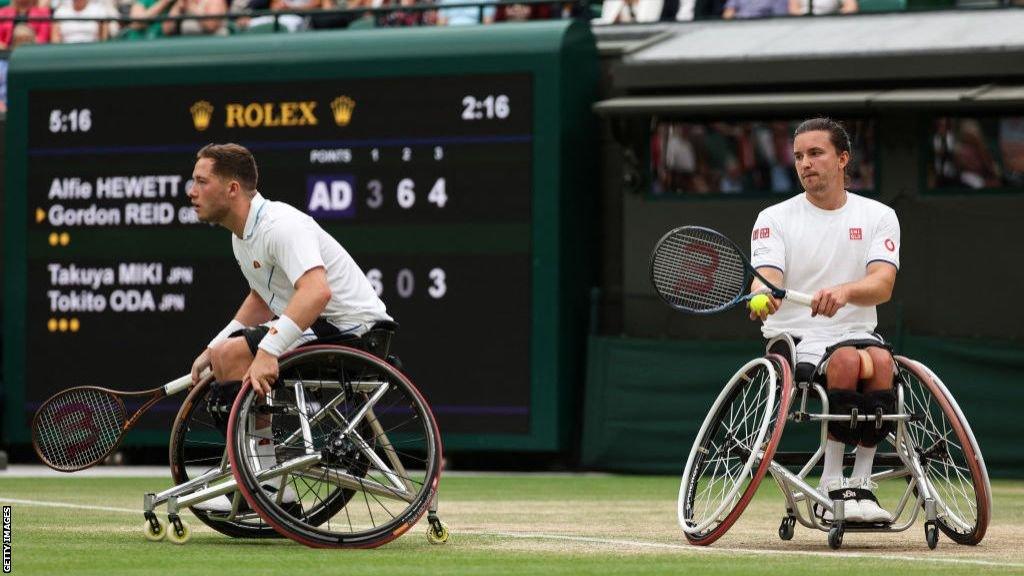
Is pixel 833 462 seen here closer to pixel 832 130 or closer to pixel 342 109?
pixel 832 130

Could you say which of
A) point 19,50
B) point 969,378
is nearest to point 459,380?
point 969,378

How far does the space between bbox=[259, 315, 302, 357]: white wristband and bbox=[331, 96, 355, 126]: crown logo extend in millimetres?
9908

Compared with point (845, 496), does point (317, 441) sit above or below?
above

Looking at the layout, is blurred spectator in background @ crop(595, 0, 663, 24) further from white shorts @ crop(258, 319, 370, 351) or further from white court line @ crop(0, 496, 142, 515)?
white shorts @ crop(258, 319, 370, 351)

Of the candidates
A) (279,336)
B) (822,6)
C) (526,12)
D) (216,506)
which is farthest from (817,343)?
(526,12)

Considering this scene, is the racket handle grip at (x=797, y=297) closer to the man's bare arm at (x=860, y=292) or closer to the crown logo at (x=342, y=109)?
the man's bare arm at (x=860, y=292)

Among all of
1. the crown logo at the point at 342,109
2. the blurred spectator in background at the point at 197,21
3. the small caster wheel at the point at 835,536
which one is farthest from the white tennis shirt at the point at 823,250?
the blurred spectator in background at the point at 197,21

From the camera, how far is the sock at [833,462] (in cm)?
775

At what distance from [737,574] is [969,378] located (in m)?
9.26

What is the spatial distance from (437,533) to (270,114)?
10.0 meters

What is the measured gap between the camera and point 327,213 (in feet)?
56.4

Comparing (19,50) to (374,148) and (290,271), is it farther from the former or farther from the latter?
(290,271)

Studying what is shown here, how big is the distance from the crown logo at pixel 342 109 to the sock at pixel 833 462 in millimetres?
10011

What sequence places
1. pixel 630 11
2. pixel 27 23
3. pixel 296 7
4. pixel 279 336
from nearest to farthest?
1. pixel 279 336
2. pixel 630 11
3. pixel 296 7
4. pixel 27 23
